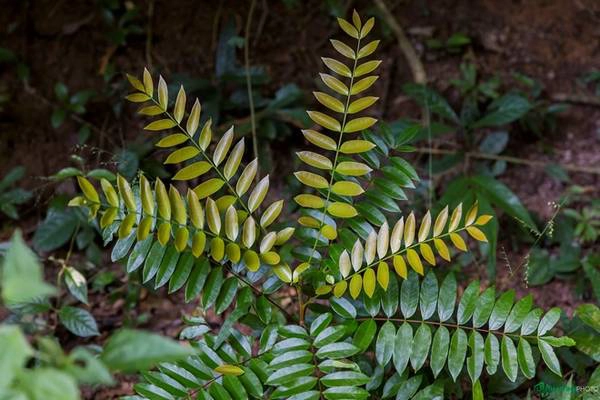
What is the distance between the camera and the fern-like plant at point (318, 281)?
160 centimetres

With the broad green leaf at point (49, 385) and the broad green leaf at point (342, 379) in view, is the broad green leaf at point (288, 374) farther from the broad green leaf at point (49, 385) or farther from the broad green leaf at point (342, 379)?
the broad green leaf at point (49, 385)

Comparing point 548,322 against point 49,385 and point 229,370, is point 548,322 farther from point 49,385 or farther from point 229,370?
point 49,385

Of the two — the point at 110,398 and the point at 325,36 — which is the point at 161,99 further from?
the point at 325,36

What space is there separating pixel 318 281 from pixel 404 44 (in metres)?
2.02

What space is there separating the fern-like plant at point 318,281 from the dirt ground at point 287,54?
1473 mm

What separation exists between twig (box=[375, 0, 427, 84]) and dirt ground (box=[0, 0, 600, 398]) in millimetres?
51

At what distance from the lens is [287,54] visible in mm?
3484

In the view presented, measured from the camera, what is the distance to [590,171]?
3102 millimetres

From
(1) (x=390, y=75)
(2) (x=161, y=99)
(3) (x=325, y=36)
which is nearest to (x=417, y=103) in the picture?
(1) (x=390, y=75)

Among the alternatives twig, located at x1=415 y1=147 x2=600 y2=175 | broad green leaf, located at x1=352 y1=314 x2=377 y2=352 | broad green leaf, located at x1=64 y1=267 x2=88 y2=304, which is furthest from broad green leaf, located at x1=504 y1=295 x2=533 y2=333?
twig, located at x1=415 y1=147 x2=600 y2=175

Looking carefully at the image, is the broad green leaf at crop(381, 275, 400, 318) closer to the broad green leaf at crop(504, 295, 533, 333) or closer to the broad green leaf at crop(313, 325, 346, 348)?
the broad green leaf at crop(313, 325, 346, 348)

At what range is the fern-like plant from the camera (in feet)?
5.25

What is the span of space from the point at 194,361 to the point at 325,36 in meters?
2.24

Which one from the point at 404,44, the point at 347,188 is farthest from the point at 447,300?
the point at 404,44
